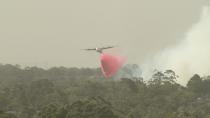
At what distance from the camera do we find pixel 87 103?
54406 millimetres

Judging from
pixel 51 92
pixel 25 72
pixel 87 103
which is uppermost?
pixel 25 72

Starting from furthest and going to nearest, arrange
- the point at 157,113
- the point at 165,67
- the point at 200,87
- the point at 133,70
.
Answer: the point at 133,70 < the point at 165,67 < the point at 200,87 < the point at 157,113

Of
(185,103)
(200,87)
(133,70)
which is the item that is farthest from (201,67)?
(185,103)

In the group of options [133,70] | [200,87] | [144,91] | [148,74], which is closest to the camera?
[144,91]

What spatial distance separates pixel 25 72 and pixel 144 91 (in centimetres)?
5841

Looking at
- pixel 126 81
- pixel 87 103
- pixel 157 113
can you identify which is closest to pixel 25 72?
pixel 126 81

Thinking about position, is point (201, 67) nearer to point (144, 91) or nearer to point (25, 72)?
point (25, 72)

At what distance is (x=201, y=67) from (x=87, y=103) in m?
95.9

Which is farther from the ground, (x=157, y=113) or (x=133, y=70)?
(x=133, y=70)

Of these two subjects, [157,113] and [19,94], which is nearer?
[157,113]

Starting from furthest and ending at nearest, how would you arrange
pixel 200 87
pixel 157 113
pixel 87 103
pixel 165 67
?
pixel 165 67
pixel 200 87
pixel 157 113
pixel 87 103

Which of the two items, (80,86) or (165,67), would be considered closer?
(80,86)

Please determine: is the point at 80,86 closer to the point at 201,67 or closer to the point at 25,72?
the point at 25,72

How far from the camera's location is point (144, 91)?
89625 millimetres
